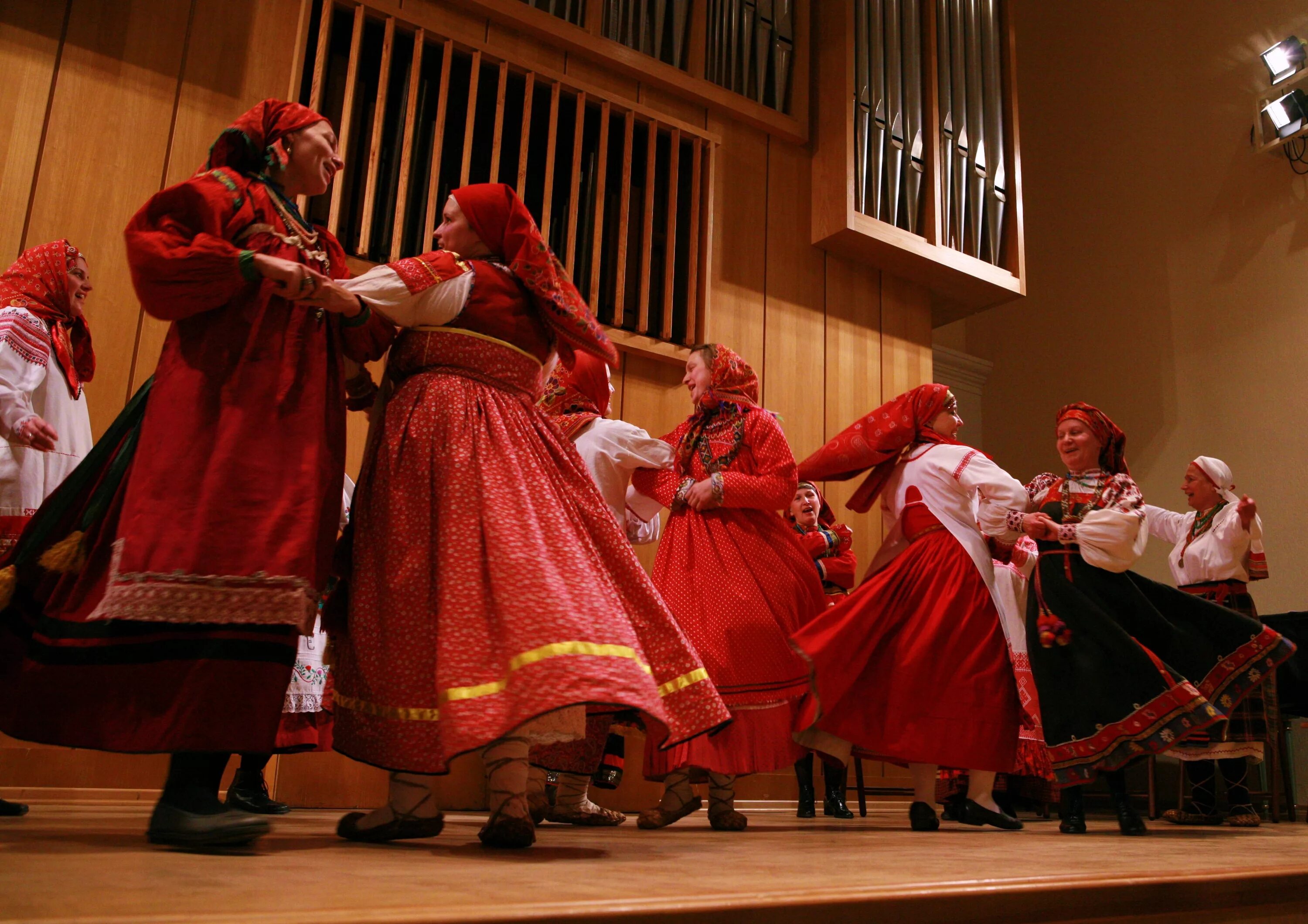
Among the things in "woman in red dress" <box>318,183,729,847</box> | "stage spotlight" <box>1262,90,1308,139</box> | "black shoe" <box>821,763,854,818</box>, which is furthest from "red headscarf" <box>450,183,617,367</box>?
"stage spotlight" <box>1262,90,1308,139</box>

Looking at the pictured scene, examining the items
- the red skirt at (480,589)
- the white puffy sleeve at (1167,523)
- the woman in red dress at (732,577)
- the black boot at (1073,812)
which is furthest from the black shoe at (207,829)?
the white puffy sleeve at (1167,523)

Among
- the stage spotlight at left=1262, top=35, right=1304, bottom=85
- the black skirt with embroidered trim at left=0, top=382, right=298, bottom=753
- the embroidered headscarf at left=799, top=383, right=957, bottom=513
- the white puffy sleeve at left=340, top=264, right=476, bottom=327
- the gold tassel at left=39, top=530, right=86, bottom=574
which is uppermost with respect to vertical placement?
the stage spotlight at left=1262, top=35, right=1304, bottom=85

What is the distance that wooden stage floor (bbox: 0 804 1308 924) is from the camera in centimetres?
100

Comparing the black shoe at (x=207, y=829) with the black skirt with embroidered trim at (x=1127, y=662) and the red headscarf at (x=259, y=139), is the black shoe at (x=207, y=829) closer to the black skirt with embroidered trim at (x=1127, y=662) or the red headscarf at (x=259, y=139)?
the red headscarf at (x=259, y=139)

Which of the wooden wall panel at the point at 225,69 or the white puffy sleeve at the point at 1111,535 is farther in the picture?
the wooden wall panel at the point at 225,69

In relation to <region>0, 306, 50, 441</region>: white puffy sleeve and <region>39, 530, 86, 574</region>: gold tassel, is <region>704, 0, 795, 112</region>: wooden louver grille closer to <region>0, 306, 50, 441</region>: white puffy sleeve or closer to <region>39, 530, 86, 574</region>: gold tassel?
<region>0, 306, 50, 441</region>: white puffy sleeve

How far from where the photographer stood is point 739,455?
3076 millimetres

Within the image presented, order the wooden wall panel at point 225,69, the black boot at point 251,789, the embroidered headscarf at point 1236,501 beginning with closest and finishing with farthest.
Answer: the black boot at point 251,789
the wooden wall panel at point 225,69
the embroidered headscarf at point 1236,501

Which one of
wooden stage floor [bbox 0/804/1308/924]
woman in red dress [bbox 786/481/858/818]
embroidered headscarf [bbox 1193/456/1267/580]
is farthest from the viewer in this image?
embroidered headscarf [bbox 1193/456/1267/580]

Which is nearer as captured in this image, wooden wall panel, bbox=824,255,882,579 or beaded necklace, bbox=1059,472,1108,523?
beaded necklace, bbox=1059,472,1108,523

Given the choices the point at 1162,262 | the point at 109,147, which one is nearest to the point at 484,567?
the point at 109,147

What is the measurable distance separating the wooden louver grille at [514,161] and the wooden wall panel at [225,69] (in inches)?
5.0

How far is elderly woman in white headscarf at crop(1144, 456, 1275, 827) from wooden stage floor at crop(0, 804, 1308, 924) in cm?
149

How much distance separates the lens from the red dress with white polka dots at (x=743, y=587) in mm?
2781
